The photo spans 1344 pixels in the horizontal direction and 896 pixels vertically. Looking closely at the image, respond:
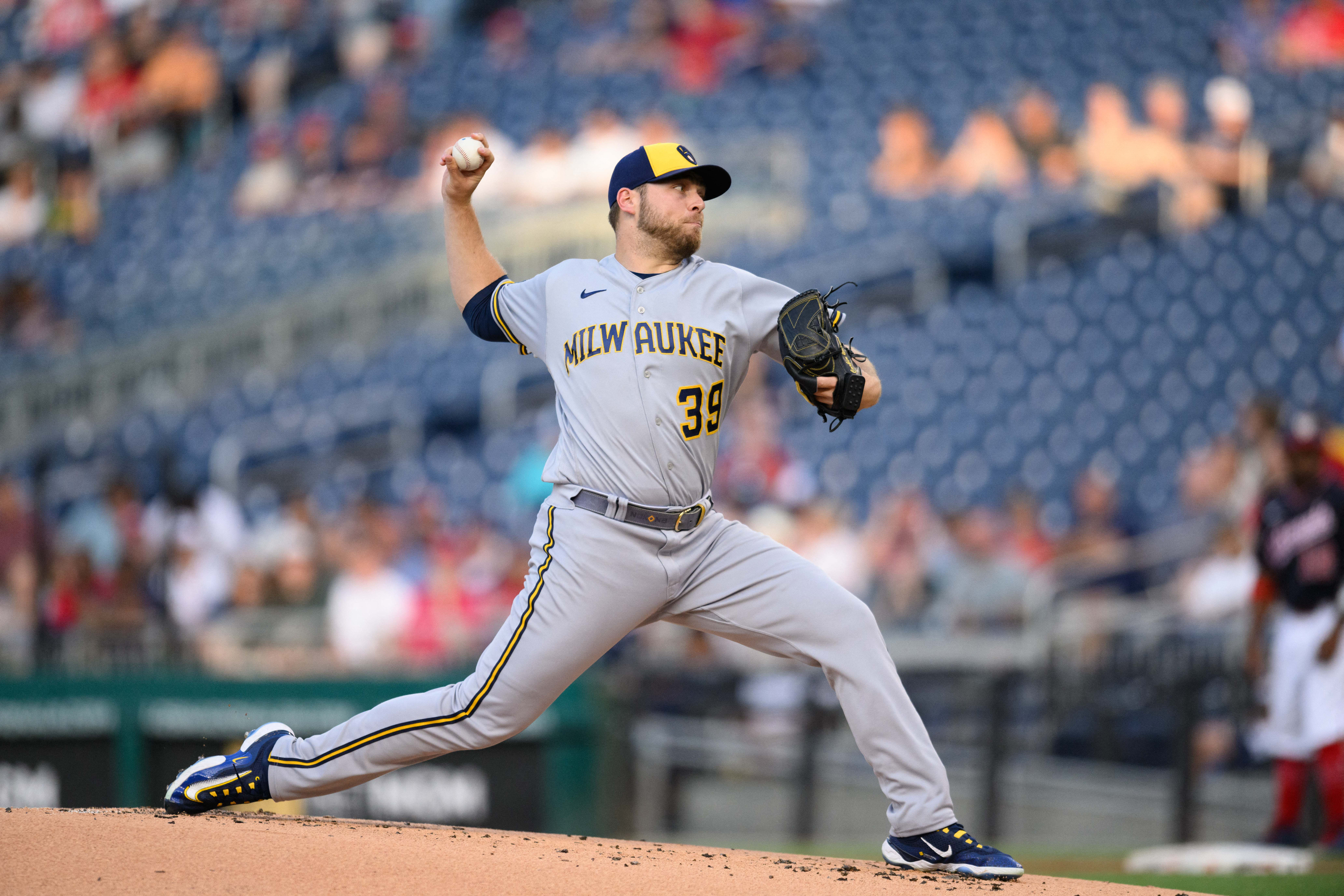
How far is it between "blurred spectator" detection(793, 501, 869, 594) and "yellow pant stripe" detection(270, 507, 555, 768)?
5089mm

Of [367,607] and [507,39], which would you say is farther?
[507,39]

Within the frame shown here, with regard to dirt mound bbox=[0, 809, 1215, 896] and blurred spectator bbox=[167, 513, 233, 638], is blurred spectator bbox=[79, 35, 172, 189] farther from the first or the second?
dirt mound bbox=[0, 809, 1215, 896]

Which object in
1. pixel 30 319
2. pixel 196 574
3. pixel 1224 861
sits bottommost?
pixel 1224 861

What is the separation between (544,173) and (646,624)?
9.05 metres

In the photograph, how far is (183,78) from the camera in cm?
1270

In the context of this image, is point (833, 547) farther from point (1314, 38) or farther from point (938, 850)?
point (1314, 38)

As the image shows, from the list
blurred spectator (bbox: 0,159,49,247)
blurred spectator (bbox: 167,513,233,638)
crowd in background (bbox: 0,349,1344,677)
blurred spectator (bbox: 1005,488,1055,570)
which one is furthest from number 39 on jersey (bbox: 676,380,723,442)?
blurred spectator (bbox: 0,159,49,247)

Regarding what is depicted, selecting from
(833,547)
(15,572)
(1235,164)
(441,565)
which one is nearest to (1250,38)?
(1235,164)

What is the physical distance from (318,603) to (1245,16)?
8952 mm

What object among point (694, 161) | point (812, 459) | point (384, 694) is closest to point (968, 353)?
point (812, 459)

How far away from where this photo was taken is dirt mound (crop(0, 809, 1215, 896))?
2791mm

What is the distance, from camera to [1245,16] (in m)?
11.4

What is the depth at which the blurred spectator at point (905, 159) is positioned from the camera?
1130 cm

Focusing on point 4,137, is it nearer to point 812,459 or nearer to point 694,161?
point 812,459
